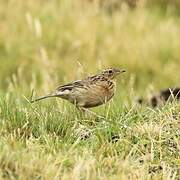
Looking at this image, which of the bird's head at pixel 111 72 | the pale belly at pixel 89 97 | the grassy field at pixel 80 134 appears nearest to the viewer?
the grassy field at pixel 80 134

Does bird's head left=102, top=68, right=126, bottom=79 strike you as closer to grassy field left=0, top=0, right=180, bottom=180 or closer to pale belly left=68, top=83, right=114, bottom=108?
grassy field left=0, top=0, right=180, bottom=180

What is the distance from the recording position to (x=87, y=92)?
21.4 ft

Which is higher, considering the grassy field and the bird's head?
the bird's head

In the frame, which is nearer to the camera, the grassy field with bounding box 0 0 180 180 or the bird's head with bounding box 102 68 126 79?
the grassy field with bounding box 0 0 180 180

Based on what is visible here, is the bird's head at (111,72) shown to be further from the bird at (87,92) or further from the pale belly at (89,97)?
the pale belly at (89,97)

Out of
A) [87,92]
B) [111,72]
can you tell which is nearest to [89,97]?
[87,92]

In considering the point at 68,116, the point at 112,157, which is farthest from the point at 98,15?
the point at 112,157

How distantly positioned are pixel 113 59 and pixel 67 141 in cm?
659

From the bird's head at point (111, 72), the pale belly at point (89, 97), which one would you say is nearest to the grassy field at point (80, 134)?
the pale belly at point (89, 97)

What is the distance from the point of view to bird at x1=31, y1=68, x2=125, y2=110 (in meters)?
Result: 6.52

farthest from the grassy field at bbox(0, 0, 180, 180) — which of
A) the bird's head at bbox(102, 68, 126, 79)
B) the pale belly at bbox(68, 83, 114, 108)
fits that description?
the bird's head at bbox(102, 68, 126, 79)

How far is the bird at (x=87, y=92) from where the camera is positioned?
21.4 feet

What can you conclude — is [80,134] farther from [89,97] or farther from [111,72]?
[111,72]

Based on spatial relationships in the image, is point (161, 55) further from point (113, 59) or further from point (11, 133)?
point (11, 133)
